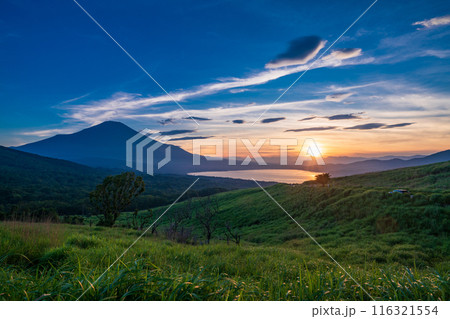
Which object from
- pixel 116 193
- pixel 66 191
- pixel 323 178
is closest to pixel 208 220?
pixel 116 193

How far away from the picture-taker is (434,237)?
23.1 meters

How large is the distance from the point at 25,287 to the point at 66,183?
19140cm

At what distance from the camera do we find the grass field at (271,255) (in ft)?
11.8

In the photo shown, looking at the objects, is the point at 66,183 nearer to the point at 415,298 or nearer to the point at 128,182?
the point at 128,182

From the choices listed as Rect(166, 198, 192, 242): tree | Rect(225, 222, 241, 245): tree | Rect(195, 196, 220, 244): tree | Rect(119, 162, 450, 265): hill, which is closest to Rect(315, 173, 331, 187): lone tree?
Rect(119, 162, 450, 265): hill

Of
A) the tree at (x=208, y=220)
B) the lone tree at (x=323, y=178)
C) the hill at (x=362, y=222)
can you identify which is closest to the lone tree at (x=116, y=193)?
the tree at (x=208, y=220)

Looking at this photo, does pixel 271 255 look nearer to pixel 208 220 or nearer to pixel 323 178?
pixel 208 220

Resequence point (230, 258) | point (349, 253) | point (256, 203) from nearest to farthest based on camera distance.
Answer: point (230, 258) < point (349, 253) < point (256, 203)

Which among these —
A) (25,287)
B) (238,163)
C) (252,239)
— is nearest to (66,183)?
(252,239)

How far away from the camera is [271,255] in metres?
11.5

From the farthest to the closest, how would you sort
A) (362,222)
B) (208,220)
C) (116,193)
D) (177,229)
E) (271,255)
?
(116,193) → (177,229) → (362,222) → (208,220) → (271,255)

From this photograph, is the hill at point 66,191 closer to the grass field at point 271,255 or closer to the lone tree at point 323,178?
the grass field at point 271,255

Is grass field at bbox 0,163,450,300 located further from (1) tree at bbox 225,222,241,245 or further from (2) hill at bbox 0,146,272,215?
(2) hill at bbox 0,146,272,215

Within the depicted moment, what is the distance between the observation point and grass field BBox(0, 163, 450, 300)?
11.8 ft
